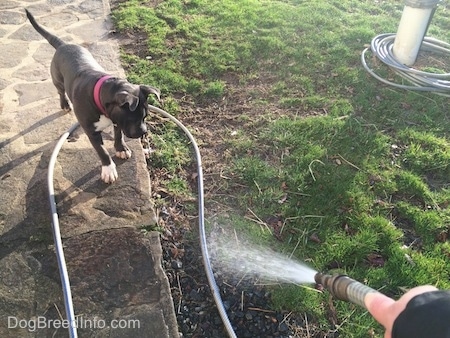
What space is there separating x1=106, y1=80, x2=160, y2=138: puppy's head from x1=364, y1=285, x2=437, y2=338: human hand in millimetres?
2186

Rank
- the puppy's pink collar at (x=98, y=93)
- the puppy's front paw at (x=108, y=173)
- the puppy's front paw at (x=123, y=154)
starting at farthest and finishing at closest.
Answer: the puppy's front paw at (x=123, y=154), the puppy's front paw at (x=108, y=173), the puppy's pink collar at (x=98, y=93)

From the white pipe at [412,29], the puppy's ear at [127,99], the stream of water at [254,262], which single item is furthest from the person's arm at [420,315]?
the white pipe at [412,29]

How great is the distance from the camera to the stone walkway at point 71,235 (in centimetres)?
293

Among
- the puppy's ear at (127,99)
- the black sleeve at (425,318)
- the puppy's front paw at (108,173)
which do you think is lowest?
the puppy's front paw at (108,173)

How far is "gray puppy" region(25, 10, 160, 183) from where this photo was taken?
325 centimetres

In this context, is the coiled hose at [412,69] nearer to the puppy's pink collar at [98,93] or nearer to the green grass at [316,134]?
the green grass at [316,134]

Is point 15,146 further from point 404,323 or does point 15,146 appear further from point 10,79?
point 404,323

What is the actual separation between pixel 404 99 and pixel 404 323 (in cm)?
416

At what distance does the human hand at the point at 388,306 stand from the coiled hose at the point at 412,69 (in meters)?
4.04

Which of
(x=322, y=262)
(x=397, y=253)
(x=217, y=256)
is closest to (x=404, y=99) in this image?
(x=397, y=253)

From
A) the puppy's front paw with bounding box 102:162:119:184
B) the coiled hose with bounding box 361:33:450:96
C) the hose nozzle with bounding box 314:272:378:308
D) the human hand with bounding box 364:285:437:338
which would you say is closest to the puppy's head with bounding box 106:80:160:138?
the puppy's front paw with bounding box 102:162:119:184

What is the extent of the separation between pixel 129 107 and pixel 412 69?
3884 millimetres

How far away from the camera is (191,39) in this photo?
19.7 ft

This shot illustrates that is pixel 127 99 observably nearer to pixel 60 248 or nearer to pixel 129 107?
pixel 129 107
